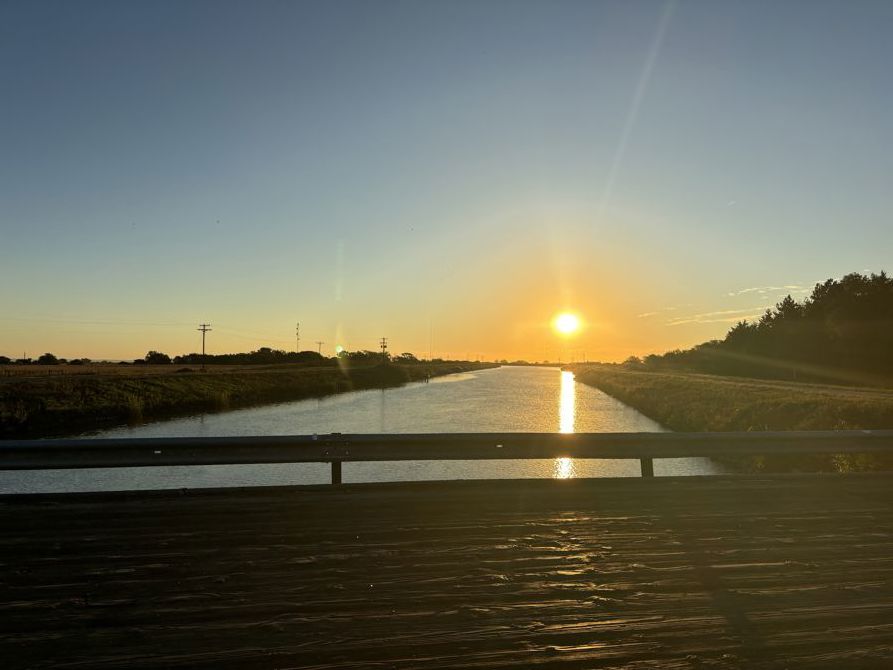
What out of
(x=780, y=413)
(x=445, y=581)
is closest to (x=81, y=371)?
(x=780, y=413)

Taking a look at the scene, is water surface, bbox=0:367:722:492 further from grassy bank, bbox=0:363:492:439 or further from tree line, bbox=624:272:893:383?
tree line, bbox=624:272:893:383

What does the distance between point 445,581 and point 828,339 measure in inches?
3006

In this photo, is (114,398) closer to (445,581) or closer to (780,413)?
(780,413)

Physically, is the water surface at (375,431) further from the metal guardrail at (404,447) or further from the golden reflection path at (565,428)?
the metal guardrail at (404,447)

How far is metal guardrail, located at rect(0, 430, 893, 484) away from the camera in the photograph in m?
7.93

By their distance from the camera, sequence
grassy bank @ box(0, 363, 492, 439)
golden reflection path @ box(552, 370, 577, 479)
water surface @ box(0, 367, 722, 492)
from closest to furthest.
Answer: water surface @ box(0, 367, 722, 492) < golden reflection path @ box(552, 370, 577, 479) < grassy bank @ box(0, 363, 492, 439)

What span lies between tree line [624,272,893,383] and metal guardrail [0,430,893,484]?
2107 inches

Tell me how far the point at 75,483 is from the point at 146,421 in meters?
25.5

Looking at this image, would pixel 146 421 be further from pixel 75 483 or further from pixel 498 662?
pixel 498 662

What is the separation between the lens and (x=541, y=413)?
2002 inches

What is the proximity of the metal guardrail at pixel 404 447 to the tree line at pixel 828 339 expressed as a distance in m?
53.5

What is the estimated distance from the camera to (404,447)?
869cm

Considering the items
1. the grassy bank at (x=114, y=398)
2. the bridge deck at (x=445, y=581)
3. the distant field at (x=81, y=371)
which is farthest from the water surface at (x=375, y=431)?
the distant field at (x=81, y=371)

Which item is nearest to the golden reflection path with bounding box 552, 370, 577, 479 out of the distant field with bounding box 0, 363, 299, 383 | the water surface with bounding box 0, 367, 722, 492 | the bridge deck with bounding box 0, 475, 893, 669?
the water surface with bounding box 0, 367, 722, 492
